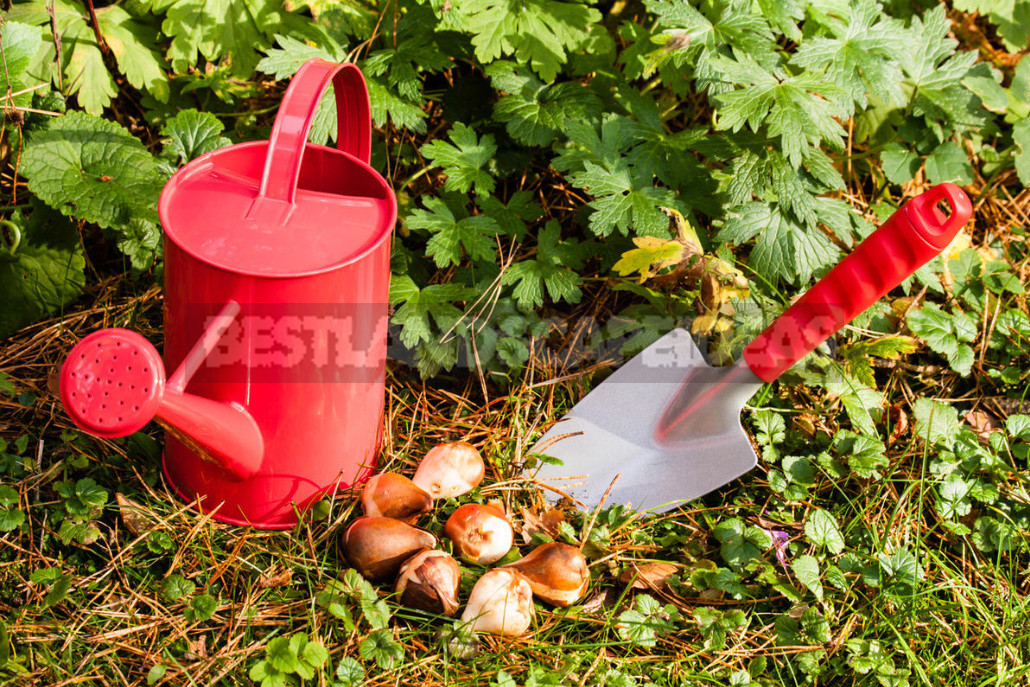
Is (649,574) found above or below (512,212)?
below

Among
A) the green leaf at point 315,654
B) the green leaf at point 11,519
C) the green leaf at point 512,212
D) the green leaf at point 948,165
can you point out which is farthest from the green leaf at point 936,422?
the green leaf at point 11,519

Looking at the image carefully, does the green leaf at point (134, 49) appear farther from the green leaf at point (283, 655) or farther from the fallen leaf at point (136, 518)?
the green leaf at point (283, 655)

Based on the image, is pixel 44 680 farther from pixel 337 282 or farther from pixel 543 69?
pixel 543 69

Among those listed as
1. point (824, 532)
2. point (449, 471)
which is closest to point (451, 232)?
point (449, 471)

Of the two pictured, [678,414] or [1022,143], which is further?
[1022,143]

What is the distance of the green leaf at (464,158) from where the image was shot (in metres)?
1.65

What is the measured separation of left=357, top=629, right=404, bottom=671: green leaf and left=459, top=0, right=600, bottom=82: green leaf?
3.54 ft

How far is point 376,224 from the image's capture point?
1.27 metres

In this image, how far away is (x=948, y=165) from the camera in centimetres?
196

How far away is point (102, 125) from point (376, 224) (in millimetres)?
698

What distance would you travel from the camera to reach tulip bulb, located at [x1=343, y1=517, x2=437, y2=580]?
1.33 metres

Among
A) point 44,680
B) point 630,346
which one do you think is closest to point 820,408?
point 630,346

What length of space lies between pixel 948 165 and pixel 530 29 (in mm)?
1080

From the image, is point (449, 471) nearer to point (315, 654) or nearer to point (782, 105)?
point (315, 654)
